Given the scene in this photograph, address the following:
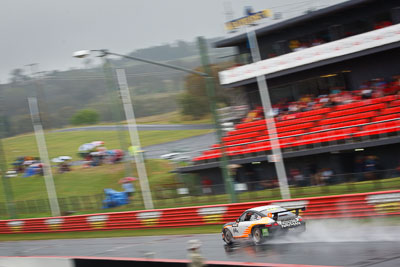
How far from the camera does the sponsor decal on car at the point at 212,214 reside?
21.3m

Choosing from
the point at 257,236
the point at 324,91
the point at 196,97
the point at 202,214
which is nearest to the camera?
the point at 257,236

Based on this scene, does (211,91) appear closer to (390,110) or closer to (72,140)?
(390,110)

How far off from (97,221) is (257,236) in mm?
13201

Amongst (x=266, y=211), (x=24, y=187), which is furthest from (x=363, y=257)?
(x=24, y=187)

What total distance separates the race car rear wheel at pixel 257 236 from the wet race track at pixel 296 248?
0.18 meters

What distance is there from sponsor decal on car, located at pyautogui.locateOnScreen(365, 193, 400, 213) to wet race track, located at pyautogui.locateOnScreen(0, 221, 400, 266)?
0.91 meters

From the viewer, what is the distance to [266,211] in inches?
597

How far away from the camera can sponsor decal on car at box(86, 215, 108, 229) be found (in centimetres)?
2609

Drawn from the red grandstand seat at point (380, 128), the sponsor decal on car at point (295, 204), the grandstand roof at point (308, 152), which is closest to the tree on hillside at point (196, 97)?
the grandstand roof at point (308, 152)

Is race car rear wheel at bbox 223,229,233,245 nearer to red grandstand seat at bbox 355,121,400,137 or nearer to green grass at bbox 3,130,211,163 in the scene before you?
red grandstand seat at bbox 355,121,400,137

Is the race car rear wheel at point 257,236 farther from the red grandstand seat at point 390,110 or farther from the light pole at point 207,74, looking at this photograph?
the red grandstand seat at point 390,110

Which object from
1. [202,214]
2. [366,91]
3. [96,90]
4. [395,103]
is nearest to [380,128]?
[395,103]

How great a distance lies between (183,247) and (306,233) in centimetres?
412

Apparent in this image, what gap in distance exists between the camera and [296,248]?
1344cm
